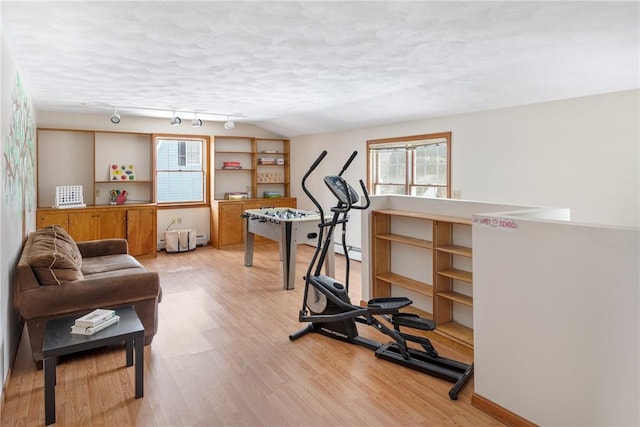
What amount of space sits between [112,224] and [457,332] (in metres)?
5.72

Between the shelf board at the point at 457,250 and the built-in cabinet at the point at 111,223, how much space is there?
531cm

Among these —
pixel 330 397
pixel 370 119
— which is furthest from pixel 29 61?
pixel 370 119

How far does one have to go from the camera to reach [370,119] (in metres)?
6.30

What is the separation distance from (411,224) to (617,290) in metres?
2.24

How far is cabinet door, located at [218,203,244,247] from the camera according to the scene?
25.9 ft

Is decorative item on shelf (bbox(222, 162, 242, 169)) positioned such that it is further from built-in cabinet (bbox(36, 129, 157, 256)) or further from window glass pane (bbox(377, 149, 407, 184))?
window glass pane (bbox(377, 149, 407, 184))

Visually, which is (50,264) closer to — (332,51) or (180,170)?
(332,51)

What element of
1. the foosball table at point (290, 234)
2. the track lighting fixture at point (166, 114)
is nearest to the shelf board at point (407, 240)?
the foosball table at point (290, 234)

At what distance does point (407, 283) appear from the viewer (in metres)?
3.97

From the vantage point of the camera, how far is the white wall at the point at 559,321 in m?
1.90

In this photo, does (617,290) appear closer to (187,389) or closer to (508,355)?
(508,355)

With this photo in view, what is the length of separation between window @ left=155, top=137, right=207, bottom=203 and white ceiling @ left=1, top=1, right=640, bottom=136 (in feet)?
7.59

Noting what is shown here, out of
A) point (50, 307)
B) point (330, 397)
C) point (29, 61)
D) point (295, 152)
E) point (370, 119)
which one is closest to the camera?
point (330, 397)

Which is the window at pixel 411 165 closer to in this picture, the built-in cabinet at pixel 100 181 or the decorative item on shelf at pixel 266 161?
the decorative item on shelf at pixel 266 161
